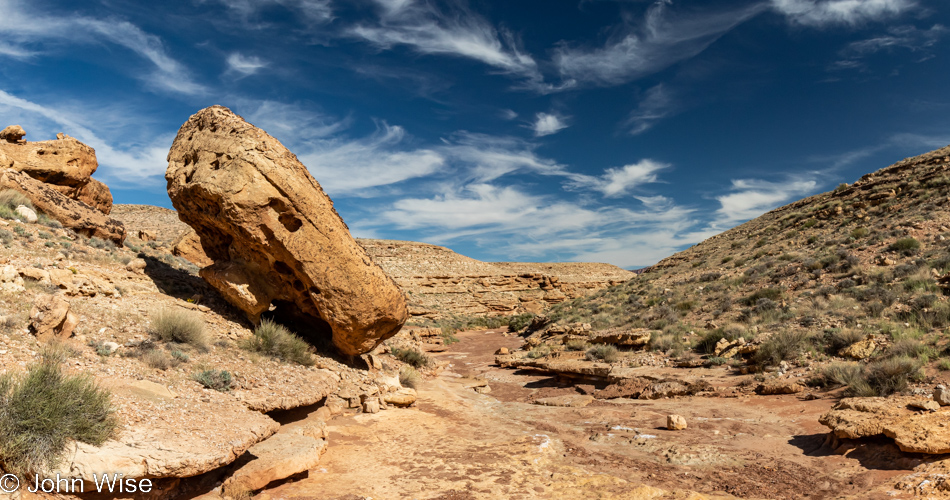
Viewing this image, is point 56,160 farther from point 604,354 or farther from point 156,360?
point 604,354

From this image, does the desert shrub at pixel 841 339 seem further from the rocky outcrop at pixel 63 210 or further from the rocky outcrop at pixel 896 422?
the rocky outcrop at pixel 63 210

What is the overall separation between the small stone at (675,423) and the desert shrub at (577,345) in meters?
8.03

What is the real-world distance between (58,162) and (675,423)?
17745 mm

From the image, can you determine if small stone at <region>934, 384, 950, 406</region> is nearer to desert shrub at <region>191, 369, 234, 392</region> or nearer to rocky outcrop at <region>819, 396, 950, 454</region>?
rocky outcrop at <region>819, 396, 950, 454</region>

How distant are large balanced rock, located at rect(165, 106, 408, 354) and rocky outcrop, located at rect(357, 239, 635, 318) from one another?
83.3ft

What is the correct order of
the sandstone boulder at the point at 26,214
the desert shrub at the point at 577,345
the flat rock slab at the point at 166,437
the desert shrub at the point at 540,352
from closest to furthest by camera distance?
the flat rock slab at the point at 166,437 → the sandstone boulder at the point at 26,214 → the desert shrub at the point at 577,345 → the desert shrub at the point at 540,352

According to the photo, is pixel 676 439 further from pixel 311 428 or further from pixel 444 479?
pixel 311 428

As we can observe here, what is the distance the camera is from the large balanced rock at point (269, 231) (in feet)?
27.5

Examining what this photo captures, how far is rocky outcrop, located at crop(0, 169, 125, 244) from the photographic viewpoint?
11.2 m

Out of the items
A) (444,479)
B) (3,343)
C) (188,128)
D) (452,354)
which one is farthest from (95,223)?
(452,354)

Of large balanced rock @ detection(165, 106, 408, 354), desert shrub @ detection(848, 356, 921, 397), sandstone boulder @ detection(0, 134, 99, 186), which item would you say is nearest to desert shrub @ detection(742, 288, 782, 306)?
desert shrub @ detection(848, 356, 921, 397)

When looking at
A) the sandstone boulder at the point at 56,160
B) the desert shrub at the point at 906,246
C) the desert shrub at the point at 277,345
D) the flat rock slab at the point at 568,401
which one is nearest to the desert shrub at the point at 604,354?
the flat rock slab at the point at 568,401

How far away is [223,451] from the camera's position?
14.8 feet

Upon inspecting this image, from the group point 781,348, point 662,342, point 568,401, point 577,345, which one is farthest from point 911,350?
point 577,345
